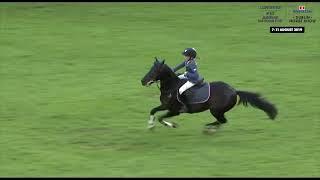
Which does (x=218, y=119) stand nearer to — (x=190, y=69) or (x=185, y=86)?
(x=185, y=86)

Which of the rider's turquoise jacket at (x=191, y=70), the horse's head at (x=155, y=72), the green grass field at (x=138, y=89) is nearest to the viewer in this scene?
the green grass field at (x=138, y=89)

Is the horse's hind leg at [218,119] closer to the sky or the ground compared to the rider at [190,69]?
closer to the ground

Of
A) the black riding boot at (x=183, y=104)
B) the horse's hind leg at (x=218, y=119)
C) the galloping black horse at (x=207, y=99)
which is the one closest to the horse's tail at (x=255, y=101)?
the galloping black horse at (x=207, y=99)

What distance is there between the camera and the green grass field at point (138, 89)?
504 inches

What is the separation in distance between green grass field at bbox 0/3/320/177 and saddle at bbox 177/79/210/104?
31.6 inches

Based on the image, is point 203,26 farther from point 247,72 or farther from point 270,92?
point 270,92

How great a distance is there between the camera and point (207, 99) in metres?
14.1

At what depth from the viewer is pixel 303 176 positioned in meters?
11.8

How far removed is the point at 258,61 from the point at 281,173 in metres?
10.7

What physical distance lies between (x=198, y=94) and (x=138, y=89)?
4992 millimetres

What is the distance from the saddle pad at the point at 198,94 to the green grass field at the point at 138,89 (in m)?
0.82

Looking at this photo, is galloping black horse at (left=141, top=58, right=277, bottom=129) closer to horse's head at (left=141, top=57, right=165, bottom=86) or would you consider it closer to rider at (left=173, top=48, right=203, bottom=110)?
horse's head at (left=141, top=57, right=165, bottom=86)

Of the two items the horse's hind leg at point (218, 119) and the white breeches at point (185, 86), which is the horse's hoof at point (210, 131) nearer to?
the horse's hind leg at point (218, 119)

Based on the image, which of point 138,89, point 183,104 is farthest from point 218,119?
point 138,89
